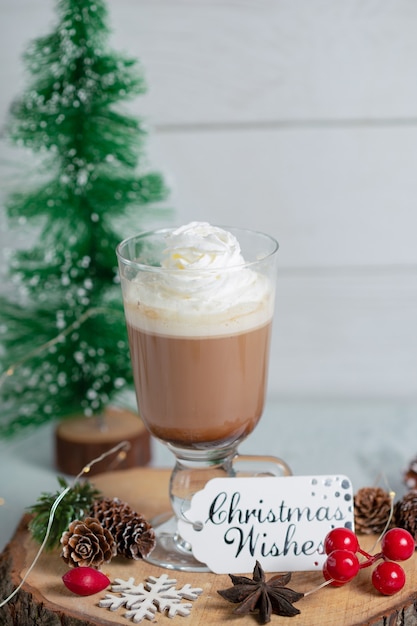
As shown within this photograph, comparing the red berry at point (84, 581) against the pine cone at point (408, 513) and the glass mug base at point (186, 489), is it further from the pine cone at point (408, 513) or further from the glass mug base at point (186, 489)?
the pine cone at point (408, 513)

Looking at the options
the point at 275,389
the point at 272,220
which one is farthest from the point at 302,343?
the point at 272,220

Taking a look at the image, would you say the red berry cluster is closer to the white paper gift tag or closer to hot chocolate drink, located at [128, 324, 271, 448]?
the white paper gift tag

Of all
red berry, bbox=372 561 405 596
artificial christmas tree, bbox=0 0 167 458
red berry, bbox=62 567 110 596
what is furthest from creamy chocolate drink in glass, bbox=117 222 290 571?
artificial christmas tree, bbox=0 0 167 458

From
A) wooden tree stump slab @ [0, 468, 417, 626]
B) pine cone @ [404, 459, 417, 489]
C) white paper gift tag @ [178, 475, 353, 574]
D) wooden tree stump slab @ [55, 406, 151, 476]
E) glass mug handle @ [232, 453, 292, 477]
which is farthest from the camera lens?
wooden tree stump slab @ [55, 406, 151, 476]

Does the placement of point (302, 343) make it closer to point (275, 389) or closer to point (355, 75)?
point (275, 389)

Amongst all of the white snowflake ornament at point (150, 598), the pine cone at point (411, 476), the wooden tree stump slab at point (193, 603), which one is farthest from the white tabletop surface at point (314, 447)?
the white snowflake ornament at point (150, 598)

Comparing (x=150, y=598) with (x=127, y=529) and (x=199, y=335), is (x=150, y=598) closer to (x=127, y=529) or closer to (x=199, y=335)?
(x=127, y=529)
